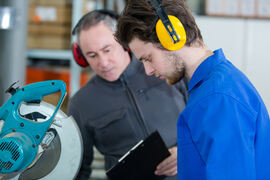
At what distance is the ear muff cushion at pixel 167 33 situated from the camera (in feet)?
2.79

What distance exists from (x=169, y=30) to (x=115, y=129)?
742 mm

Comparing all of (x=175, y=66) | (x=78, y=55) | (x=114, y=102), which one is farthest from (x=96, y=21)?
(x=175, y=66)

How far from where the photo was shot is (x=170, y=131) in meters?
1.45

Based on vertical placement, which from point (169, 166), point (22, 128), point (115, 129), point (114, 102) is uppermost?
point (22, 128)

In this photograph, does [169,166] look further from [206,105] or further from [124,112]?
[206,105]

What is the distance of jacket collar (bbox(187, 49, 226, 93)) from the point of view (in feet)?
2.74

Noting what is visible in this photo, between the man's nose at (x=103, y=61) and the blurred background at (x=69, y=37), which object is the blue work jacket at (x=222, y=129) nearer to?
the man's nose at (x=103, y=61)

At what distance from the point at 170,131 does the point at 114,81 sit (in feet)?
1.19

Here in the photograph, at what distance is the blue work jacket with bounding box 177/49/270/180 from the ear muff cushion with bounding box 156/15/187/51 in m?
0.09

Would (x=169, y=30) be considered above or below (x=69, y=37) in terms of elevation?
above

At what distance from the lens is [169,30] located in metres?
0.84

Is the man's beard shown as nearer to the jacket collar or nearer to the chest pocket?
the jacket collar

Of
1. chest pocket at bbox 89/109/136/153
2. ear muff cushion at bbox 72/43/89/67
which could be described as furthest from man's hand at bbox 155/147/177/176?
ear muff cushion at bbox 72/43/89/67

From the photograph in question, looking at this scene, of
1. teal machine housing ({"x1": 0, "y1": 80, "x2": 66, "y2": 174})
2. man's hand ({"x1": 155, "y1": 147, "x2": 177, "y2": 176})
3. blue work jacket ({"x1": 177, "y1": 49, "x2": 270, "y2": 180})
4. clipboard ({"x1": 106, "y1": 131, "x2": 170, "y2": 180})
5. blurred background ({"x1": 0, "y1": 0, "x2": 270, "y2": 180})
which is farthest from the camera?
blurred background ({"x1": 0, "y1": 0, "x2": 270, "y2": 180})
